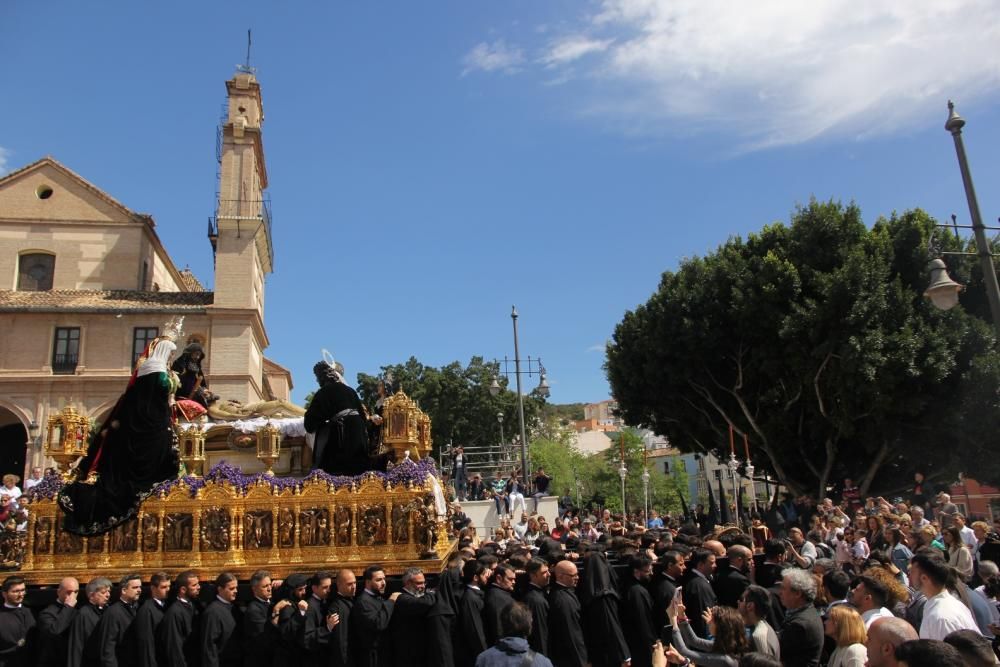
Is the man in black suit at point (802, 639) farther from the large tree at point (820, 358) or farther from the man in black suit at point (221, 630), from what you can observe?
the large tree at point (820, 358)

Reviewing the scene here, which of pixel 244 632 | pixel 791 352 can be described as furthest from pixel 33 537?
pixel 791 352

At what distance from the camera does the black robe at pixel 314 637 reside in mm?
7039

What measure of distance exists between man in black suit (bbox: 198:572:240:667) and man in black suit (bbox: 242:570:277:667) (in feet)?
0.41

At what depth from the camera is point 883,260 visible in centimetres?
2339

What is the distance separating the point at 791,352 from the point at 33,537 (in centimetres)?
2183

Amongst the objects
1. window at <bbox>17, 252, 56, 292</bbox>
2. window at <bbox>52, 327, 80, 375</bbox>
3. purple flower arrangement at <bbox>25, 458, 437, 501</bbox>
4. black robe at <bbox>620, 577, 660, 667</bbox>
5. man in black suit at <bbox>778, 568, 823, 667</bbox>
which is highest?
window at <bbox>17, 252, 56, 292</bbox>

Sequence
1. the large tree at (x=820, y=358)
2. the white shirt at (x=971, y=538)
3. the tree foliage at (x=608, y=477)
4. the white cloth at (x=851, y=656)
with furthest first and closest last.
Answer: the tree foliage at (x=608, y=477) < the large tree at (x=820, y=358) < the white shirt at (x=971, y=538) < the white cloth at (x=851, y=656)

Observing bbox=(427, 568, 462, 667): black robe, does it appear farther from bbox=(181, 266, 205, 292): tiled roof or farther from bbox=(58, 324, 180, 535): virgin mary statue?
bbox=(181, 266, 205, 292): tiled roof

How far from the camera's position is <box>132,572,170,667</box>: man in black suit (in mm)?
7148

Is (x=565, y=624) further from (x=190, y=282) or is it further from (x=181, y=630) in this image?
(x=190, y=282)

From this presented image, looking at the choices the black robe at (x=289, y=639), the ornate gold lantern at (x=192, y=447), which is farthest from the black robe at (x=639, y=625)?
the ornate gold lantern at (x=192, y=447)

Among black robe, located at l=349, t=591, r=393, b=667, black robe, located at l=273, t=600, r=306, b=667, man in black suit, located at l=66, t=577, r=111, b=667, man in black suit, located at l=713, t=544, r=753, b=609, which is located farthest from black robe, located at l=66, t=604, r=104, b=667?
man in black suit, located at l=713, t=544, r=753, b=609

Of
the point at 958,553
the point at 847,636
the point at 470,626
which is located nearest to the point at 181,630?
the point at 470,626

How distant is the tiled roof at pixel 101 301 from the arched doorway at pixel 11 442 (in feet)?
16.4
